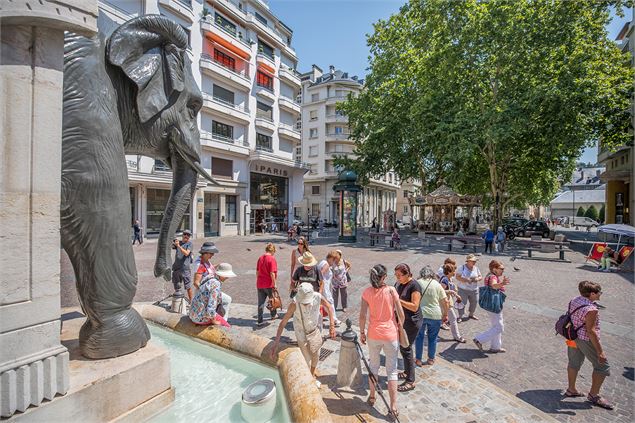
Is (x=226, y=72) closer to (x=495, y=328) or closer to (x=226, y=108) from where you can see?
(x=226, y=108)

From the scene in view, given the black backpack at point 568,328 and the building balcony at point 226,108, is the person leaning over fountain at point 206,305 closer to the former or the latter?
the black backpack at point 568,328

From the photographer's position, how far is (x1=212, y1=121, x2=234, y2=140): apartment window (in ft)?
77.0

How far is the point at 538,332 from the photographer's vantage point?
19.9 feet

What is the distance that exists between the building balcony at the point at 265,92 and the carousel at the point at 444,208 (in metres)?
15.5

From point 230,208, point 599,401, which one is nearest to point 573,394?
point 599,401

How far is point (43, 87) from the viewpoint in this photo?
1.86 metres

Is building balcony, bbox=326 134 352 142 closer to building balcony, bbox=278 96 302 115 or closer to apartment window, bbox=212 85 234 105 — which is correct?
building balcony, bbox=278 96 302 115

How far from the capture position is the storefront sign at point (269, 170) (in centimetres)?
2747

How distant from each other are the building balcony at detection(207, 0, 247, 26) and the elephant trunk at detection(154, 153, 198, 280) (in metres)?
25.5

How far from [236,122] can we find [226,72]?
3.64 meters

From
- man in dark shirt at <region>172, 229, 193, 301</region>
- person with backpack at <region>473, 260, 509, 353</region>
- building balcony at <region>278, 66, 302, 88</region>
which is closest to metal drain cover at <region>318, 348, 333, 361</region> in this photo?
person with backpack at <region>473, 260, 509, 353</region>

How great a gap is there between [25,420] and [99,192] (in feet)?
4.69

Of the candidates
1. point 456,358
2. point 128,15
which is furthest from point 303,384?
point 128,15

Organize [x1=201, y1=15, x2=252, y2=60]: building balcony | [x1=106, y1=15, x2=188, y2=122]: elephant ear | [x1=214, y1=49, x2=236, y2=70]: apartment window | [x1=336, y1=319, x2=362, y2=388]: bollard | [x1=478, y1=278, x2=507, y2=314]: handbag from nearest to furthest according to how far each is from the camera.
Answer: [x1=106, y1=15, x2=188, y2=122]: elephant ear
[x1=336, y1=319, x2=362, y2=388]: bollard
[x1=478, y1=278, x2=507, y2=314]: handbag
[x1=201, y1=15, x2=252, y2=60]: building balcony
[x1=214, y1=49, x2=236, y2=70]: apartment window
